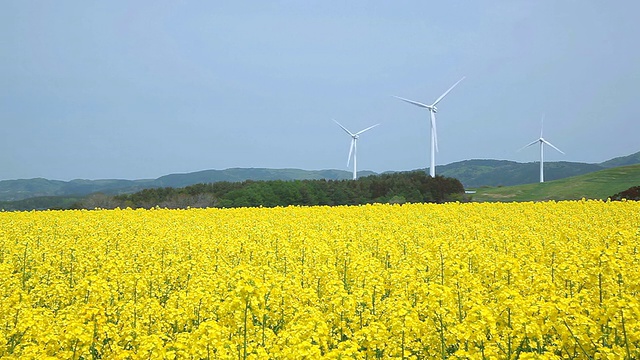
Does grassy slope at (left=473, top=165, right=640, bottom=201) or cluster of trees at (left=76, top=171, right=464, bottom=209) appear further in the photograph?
grassy slope at (left=473, top=165, right=640, bottom=201)

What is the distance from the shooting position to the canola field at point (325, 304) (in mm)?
7719

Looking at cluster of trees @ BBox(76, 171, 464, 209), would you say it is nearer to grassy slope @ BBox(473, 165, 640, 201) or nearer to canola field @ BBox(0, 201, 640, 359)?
grassy slope @ BBox(473, 165, 640, 201)

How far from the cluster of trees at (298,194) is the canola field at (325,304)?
4572cm

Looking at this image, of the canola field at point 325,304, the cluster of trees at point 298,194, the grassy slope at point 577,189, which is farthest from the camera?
the grassy slope at point 577,189

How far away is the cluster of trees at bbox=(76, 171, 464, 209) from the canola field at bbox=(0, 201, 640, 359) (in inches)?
1800

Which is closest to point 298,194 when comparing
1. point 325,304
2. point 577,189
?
point 577,189

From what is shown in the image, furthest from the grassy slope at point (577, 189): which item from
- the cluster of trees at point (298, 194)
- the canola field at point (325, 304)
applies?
the canola field at point (325, 304)

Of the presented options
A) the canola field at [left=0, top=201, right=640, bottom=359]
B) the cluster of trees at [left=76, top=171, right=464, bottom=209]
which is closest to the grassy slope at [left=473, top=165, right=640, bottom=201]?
the cluster of trees at [left=76, top=171, right=464, bottom=209]

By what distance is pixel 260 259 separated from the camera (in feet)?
52.5

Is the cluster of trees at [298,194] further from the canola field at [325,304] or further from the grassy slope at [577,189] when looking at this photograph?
the canola field at [325,304]

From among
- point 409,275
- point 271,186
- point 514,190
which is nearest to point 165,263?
point 409,275

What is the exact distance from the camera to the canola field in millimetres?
7719

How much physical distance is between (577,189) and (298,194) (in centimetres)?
4939

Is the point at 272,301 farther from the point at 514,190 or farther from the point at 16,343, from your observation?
the point at 514,190
